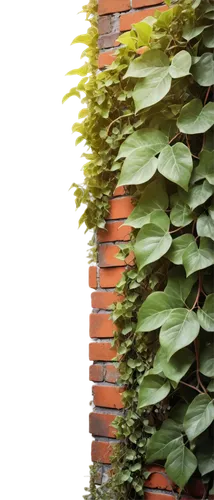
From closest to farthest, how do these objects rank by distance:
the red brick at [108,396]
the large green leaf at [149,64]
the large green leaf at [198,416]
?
the large green leaf at [198,416] → the large green leaf at [149,64] → the red brick at [108,396]

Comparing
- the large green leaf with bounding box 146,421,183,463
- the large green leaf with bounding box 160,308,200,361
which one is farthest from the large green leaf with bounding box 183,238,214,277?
the large green leaf with bounding box 146,421,183,463

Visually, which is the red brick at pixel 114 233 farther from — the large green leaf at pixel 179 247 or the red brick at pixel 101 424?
the red brick at pixel 101 424

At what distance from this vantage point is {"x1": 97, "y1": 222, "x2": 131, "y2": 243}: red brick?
5.75ft

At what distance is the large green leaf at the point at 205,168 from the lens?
1.53 metres

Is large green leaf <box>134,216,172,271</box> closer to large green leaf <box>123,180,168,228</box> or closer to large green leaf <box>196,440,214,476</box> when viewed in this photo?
large green leaf <box>123,180,168,228</box>

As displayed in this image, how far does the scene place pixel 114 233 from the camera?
178 centimetres

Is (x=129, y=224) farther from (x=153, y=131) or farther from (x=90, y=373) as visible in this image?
(x=90, y=373)

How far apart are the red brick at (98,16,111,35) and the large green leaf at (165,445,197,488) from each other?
1218 millimetres

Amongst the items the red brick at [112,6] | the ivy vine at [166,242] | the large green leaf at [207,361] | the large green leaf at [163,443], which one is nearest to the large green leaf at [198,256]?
the ivy vine at [166,242]

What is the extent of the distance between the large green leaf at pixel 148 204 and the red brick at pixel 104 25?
524 millimetres

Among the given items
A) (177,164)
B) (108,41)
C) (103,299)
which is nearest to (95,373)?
(103,299)

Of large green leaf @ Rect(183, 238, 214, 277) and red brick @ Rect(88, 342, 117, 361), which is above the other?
large green leaf @ Rect(183, 238, 214, 277)

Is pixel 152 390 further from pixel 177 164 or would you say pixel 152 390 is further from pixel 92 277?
pixel 177 164

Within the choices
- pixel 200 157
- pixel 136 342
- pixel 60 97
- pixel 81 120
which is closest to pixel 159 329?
pixel 136 342
